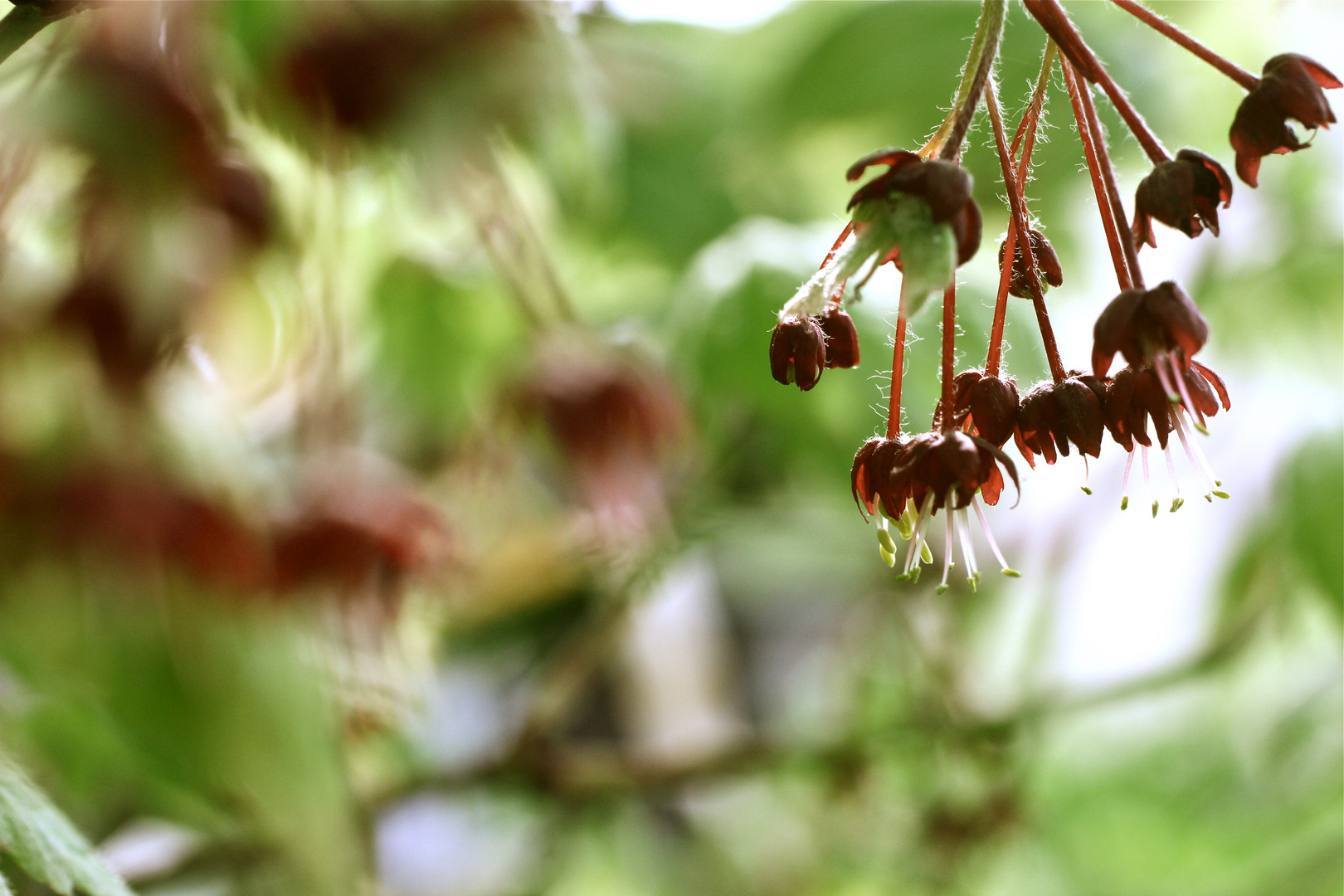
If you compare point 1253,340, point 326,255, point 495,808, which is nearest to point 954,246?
point 326,255

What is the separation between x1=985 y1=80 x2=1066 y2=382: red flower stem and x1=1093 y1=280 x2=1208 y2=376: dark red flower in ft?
0.04

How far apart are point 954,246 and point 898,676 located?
25.1 inches

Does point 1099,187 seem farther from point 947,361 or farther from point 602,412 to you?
point 602,412

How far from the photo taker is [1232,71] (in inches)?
8.3

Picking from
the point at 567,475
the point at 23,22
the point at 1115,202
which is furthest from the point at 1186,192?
the point at 567,475

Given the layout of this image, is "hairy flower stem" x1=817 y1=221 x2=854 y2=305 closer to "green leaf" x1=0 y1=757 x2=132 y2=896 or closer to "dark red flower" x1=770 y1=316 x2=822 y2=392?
"dark red flower" x1=770 y1=316 x2=822 y2=392

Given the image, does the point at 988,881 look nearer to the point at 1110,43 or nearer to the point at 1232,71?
the point at 1110,43

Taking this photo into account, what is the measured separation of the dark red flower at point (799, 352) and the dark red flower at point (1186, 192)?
0.21 feet

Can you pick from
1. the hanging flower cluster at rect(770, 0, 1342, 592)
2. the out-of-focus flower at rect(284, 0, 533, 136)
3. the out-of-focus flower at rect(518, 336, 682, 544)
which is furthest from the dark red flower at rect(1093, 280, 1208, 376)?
the out-of-focus flower at rect(518, 336, 682, 544)

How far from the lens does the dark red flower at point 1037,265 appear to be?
23cm

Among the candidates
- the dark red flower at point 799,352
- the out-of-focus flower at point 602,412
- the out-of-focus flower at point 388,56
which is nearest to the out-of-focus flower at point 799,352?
the dark red flower at point 799,352

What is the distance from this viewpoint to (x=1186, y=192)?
0.21 meters

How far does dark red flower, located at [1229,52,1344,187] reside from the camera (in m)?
0.21

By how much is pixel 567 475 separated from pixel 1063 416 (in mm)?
291
